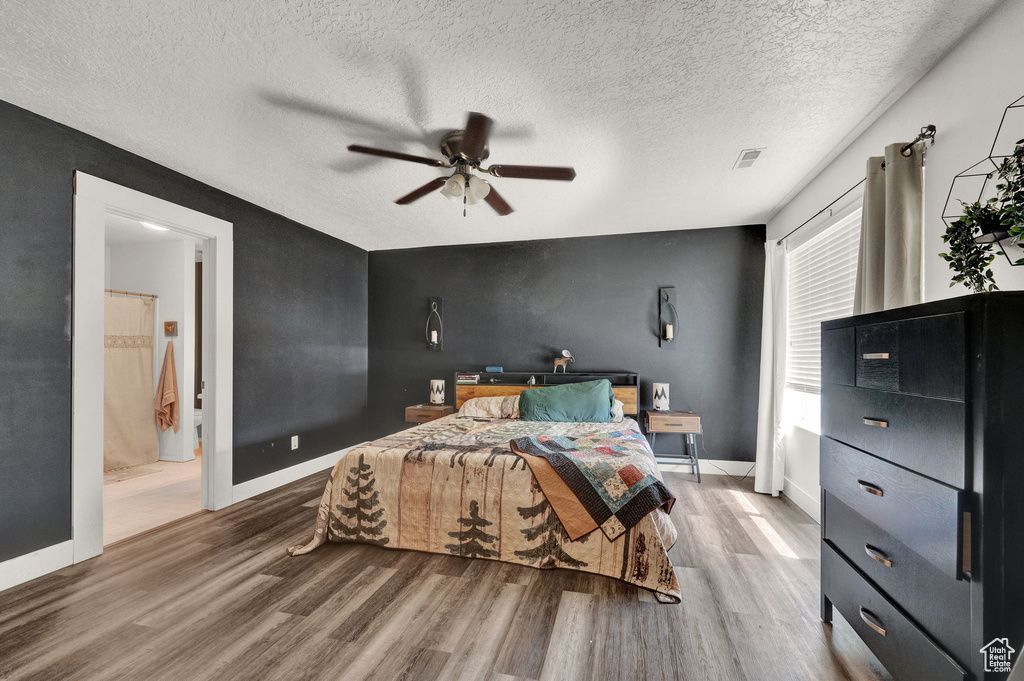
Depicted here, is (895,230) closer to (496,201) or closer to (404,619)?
(496,201)

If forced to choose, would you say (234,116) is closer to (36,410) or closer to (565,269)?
(36,410)

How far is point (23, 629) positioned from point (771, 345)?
489cm

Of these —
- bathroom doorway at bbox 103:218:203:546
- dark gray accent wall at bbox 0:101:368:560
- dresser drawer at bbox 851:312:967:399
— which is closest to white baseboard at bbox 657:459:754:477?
dresser drawer at bbox 851:312:967:399

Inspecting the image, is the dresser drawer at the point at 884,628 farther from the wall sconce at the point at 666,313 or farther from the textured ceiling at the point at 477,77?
the wall sconce at the point at 666,313

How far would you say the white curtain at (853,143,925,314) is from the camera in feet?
5.93

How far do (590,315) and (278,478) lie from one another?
3.45 meters

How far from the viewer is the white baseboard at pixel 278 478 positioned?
3.44 meters

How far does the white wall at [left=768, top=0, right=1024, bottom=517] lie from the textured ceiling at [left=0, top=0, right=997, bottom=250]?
0.09 metres

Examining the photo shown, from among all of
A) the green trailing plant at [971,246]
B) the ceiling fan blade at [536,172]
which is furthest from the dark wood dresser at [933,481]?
the ceiling fan blade at [536,172]

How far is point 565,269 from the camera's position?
4.70m

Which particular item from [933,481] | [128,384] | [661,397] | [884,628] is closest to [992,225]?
[933,481]

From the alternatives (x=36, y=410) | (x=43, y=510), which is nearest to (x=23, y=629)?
(x=43, y=510)

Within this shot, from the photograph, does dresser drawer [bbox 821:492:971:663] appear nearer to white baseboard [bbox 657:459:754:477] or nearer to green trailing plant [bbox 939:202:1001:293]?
green trailing plant [bbox 939:202:1001:293]

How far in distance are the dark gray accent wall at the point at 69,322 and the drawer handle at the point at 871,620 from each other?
12.6ft
